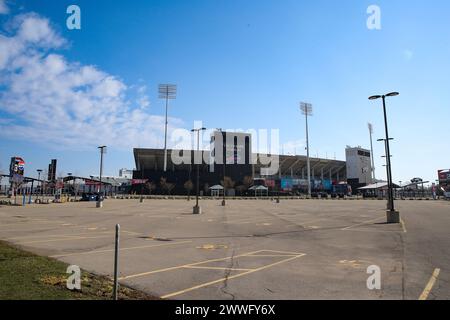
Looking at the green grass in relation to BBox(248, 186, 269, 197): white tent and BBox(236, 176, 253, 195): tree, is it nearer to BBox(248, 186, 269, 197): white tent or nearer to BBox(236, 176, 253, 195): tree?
BBox(248, 186, 269, 197): white tent

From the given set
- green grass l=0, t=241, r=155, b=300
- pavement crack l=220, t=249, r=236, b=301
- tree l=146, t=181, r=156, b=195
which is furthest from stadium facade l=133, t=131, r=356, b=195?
green grass l=0, t=241, r=155, b=300

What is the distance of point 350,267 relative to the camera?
894cm

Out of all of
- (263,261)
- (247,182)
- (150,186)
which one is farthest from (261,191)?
(263,261)

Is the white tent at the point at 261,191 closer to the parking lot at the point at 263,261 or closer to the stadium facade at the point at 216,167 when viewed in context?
the stadium facade at the point at 216,167

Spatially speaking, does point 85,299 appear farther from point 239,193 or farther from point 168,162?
point 168,162

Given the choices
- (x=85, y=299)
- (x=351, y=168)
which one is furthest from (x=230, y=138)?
(x=85, y=299)

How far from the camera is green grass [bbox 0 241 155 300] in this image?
5.91m

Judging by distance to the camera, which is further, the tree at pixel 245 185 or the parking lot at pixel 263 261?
the tree at pixel 245 185

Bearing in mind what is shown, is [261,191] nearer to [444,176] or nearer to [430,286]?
[444,176]

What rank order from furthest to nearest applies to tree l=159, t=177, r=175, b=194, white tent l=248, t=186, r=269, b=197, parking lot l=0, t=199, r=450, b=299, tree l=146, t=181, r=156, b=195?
1. tree l=159, t=177, r=175, b=194
2. tree l=146, t=181, r=156, b=195
3. white tent l=248, t=186, r=269, b=197
4. parking lot l=0, t=199, r=450, b=299

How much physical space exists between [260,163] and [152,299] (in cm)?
11485

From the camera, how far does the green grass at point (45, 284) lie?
5911mm

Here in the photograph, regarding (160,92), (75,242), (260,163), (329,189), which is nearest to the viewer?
(75,242)

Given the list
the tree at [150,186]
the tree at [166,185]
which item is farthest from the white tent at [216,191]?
the tree at [150,186]
